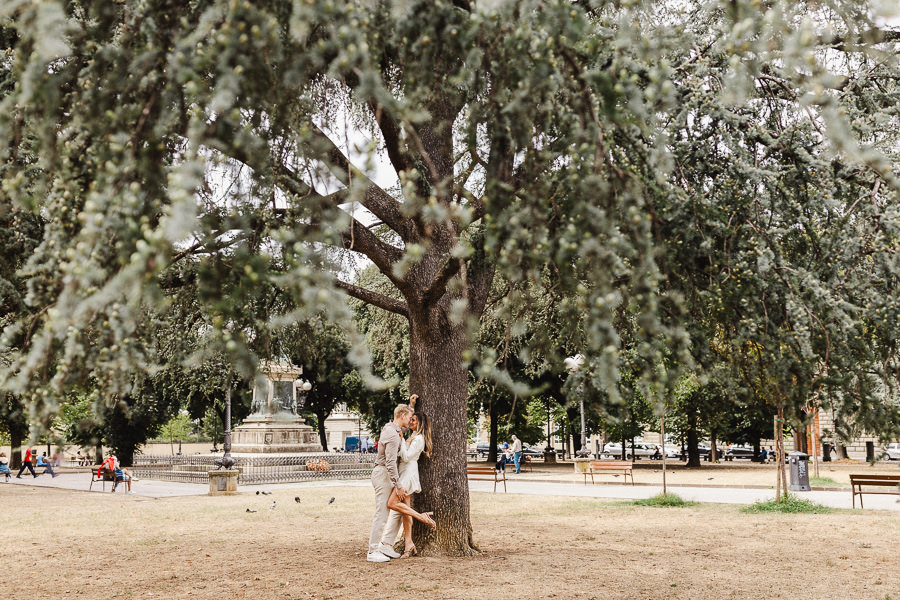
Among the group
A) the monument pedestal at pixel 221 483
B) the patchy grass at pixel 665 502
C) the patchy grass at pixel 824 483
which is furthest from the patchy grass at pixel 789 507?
the monument pedestal at pixel 221 483

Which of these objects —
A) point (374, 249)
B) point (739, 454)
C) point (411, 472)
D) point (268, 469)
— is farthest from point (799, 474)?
point (739, 454)

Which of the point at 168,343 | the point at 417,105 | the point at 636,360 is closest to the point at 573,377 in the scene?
the point at 636,360

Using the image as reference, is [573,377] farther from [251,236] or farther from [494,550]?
[494,550]

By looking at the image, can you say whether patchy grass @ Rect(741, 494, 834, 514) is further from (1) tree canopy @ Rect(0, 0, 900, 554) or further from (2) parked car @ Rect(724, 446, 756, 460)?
(2) parked car @ Rect(724, 446, 756, 460)

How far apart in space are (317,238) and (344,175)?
11.1 feet

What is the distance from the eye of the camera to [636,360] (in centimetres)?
466

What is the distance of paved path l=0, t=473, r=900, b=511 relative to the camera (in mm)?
17703

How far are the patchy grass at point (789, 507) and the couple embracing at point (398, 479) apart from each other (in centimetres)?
898

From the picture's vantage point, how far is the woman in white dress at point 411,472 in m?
8.98

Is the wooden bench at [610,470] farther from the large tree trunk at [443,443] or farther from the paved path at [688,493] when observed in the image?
the large tree trunk at [443,443]

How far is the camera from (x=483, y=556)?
9.49 meters

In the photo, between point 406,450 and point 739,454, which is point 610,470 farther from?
point 739,454

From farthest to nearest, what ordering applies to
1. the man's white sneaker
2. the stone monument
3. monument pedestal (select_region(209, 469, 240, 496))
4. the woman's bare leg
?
the stone monument
monument pedestal (select_region(209, 469, 240, 496))
the man's white sneaker
the woman's bare leg

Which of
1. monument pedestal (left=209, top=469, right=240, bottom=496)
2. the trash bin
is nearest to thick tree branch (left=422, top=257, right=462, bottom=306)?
the trash bin
